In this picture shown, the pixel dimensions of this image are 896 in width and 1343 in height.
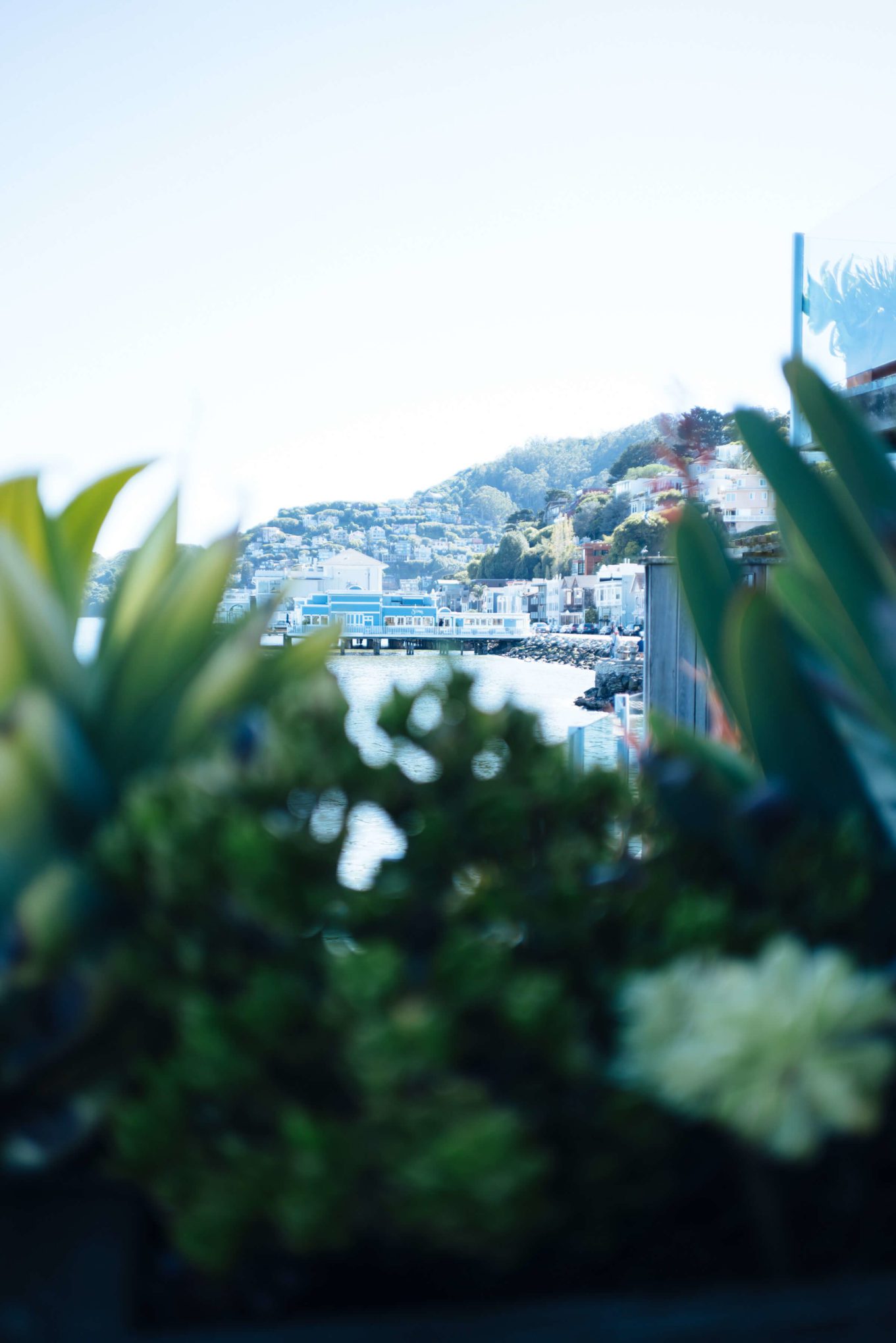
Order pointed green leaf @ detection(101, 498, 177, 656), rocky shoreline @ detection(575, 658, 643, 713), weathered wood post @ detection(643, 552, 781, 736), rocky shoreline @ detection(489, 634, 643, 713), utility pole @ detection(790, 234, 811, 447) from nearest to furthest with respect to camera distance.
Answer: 1. pointed green leaf @ detection(101, 498, 177, 656)
2. weathered wood post @ detection(643, 552, 781, 736)
3. utility pole @ detection(790, 234, 811, 447)
4. rocky shoreline @ detection(575, 658, 643, 713)
5. rocky shoreline @ detection(489, 634, 643, 713)

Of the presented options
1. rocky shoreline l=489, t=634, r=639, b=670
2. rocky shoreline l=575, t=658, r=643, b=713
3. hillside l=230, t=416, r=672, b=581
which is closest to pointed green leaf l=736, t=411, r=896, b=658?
rocky shoreline l=575, t=658, r=643, b=713

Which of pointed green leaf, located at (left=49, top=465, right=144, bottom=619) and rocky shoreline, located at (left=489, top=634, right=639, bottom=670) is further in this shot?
rocky shoreline, located at (left=489, top=634, right=639, bottom=670)

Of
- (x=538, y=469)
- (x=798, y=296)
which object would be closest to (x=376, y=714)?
(x=798, y=296)

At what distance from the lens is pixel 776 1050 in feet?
0.85

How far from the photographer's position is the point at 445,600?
33.5 meters

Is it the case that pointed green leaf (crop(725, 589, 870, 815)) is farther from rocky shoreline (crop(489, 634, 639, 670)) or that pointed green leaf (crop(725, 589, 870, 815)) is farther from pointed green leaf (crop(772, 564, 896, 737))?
rocky shoreline (crop(489, 634, 639, 670))

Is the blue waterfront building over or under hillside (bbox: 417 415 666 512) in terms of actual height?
under

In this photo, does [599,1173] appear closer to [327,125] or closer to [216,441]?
[216,441]

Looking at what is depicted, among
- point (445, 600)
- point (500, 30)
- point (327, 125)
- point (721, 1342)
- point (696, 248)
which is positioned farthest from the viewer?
point (696, 248)

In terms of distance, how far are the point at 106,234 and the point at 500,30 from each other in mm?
19192

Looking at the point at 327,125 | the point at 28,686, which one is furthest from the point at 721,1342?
the point at 327,125

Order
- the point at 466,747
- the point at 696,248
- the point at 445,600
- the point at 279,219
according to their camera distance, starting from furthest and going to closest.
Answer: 1. the point at 696,248
2. the point at 279,219
3. the point at 445,600
4. the point at 466,747

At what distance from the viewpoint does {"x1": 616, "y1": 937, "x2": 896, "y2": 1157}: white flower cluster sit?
0.85ft

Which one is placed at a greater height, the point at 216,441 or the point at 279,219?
the point at 279,219
